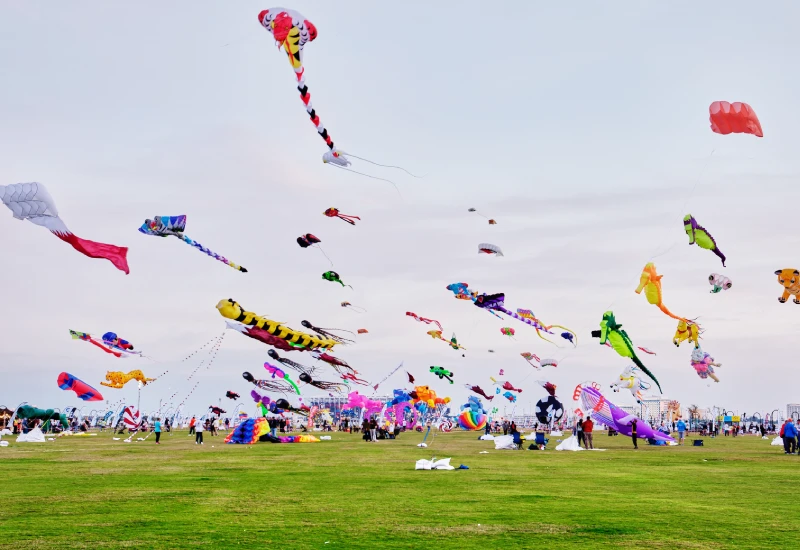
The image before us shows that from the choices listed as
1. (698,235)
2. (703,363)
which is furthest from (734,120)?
(703,363)

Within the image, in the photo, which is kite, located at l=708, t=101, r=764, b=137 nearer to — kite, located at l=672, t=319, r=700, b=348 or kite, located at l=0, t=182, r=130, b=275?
kite, located at l=0, t=182, r=130, b=275

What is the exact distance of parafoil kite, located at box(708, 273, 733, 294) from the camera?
4650 cm

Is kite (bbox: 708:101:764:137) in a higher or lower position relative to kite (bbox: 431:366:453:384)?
higher

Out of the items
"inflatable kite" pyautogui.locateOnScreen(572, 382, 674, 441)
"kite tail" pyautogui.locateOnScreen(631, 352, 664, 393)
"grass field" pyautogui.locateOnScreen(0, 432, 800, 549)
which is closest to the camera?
"grass field" pyautogui.locateOnScreen(0, 432, 800, 549)

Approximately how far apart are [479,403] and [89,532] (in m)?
65.6

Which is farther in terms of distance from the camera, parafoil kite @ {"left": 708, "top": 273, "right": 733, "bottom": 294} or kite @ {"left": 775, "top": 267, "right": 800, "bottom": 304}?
parafoil kite @ {"left": 708, "top": 273, "right": 733, "bottom": 294}

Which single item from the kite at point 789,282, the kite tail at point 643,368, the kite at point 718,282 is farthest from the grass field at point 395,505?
the kite at point 718,282

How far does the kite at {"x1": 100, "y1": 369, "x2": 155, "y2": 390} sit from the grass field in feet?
109

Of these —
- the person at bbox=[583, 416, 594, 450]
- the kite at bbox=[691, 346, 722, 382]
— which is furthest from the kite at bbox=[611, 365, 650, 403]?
the person at bbox=[583, 416, 594, 450]

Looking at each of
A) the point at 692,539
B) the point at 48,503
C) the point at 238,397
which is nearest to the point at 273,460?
the point at 48,503

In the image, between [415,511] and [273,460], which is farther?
[273,460]

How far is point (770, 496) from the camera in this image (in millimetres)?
17312

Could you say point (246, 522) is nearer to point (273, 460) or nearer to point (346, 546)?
point (346, 546)

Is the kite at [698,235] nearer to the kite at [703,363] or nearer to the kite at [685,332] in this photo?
the kite at [685,332]
